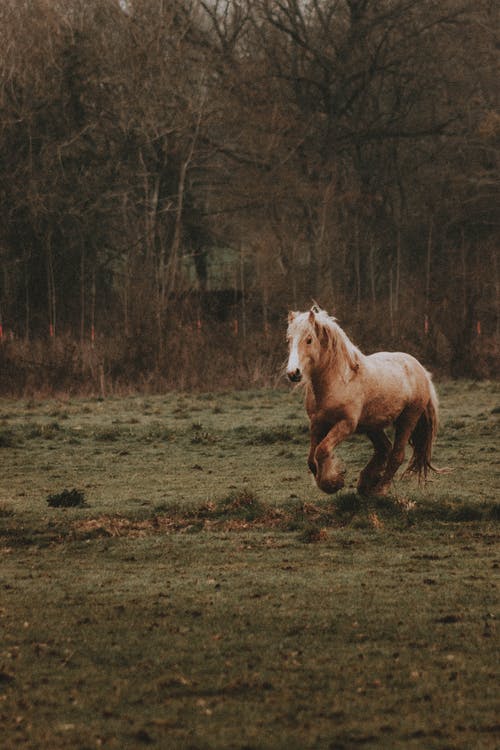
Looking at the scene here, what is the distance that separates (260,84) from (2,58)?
1206cm

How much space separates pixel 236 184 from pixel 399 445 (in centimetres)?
2954

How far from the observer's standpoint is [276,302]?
114ft

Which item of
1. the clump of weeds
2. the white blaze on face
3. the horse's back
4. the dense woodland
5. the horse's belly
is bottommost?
the clump of weeds

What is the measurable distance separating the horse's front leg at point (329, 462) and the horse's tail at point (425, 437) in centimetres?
151

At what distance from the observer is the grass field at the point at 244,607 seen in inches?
221

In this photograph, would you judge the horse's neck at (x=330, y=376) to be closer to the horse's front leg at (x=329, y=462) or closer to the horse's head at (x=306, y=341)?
the horse's head at (x=306, y=341)

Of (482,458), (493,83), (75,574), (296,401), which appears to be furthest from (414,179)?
(75,574)

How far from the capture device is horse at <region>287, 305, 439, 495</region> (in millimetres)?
10656

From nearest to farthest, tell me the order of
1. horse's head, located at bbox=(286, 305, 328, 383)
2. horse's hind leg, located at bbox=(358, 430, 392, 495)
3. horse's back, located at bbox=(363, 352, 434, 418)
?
1. horse's head, located at bbox=(286, 305, 328, 383)
2. horse's back, located at bbox=(363, 352, 434, 418)
3. horse's hind leg, located at bbox=(358, 430, 392, 495)

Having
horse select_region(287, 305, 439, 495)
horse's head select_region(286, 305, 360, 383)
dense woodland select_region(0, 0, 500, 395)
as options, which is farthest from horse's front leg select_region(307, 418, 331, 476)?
dense woodland select_region(0, 0, 500, 395)

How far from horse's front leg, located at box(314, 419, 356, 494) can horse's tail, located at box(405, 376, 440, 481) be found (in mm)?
1511

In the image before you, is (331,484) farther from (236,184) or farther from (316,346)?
(236,184)

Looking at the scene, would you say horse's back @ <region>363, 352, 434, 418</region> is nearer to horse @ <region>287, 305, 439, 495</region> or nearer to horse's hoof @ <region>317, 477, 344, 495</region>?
horse @ <region>287, 305, 439, 495</region>

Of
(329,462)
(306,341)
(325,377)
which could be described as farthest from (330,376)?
(329,462)
